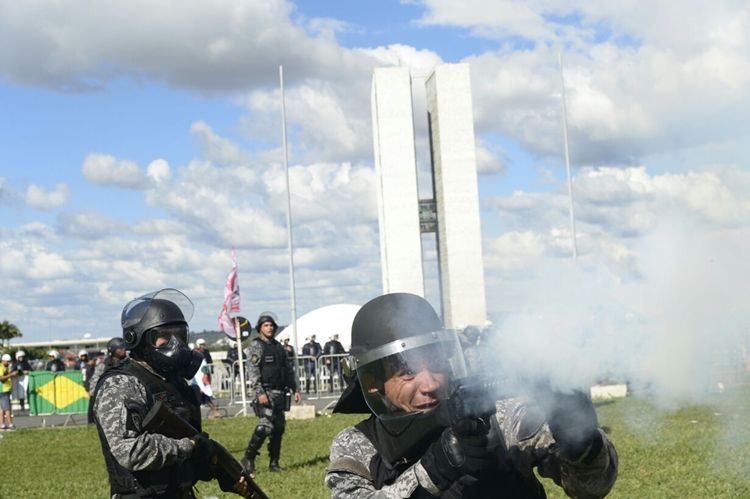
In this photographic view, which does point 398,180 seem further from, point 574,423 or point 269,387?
point 574,423

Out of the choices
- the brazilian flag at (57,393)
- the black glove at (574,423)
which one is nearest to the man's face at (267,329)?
the black glove at (574,423)

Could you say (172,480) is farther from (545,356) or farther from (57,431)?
(57,431)

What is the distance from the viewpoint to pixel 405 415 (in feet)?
12.6

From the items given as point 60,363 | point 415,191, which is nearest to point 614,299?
point 60,363

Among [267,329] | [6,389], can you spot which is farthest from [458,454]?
[6,389]

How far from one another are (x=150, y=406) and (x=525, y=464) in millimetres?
3241

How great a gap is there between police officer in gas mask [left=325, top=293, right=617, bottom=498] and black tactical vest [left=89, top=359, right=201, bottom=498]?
2333 millimetres

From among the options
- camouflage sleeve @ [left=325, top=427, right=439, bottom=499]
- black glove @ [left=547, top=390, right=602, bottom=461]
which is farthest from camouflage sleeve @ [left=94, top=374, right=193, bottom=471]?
black glove @ [left=547, top=390, right=602, bottom=461]

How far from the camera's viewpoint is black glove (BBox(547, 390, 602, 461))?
3197 mm

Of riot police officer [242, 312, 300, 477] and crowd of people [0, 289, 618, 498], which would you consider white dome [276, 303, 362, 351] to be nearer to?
riot police officer [242, 312, 300, 477]

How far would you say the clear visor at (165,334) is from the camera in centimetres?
666

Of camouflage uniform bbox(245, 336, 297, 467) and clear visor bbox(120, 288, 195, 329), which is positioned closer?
clear visor bbox(120, 288, 195, 329)

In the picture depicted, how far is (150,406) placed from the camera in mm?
6289

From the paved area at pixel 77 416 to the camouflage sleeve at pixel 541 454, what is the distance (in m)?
20.9
